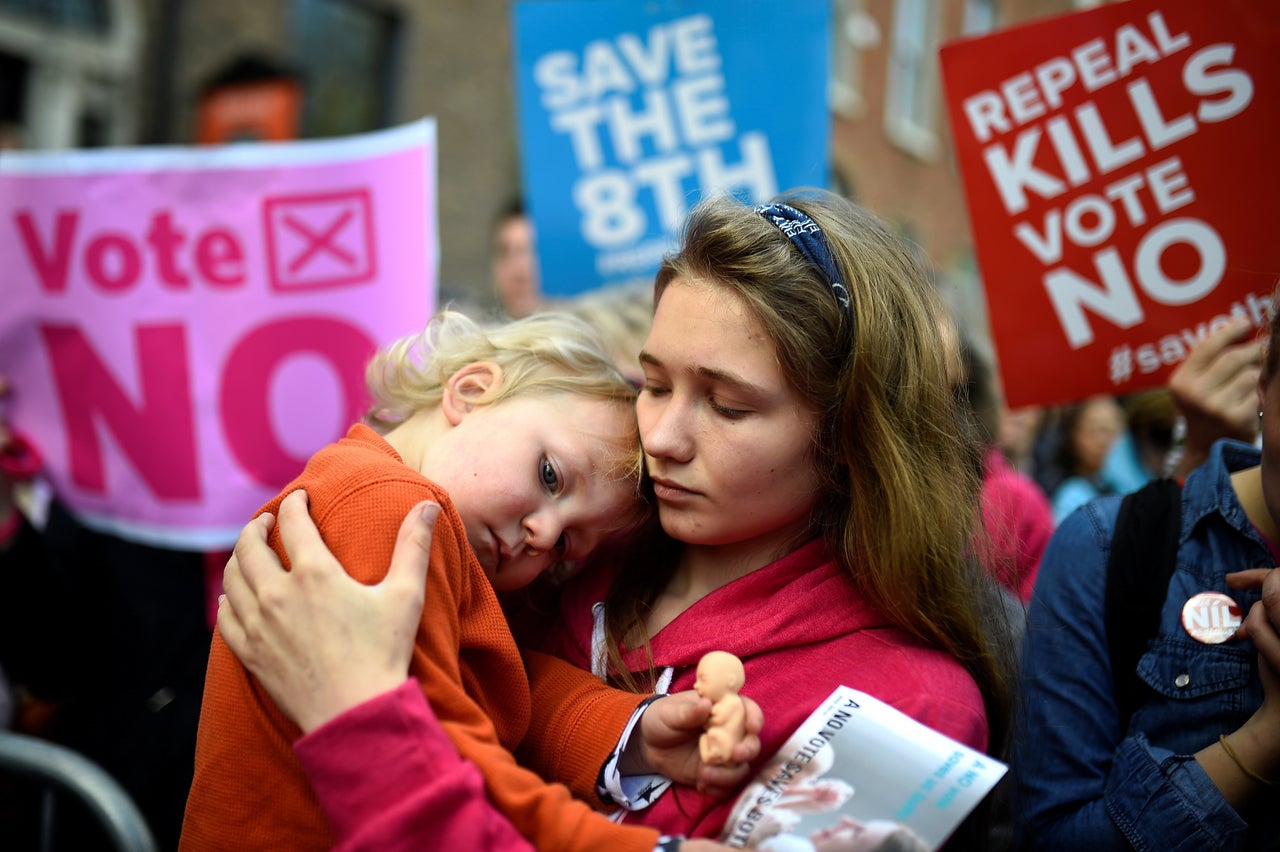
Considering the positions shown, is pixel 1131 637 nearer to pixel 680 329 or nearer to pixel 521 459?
pixel 680 329

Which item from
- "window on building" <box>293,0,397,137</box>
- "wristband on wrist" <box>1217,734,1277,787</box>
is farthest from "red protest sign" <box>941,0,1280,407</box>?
"window on building" <box>293,0,397,137</box>

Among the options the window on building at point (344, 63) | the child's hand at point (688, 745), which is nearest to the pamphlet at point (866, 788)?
the child's hand at point (688, 745)

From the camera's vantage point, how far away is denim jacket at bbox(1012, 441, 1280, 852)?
1578 mm

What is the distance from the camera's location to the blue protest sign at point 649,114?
334 cm

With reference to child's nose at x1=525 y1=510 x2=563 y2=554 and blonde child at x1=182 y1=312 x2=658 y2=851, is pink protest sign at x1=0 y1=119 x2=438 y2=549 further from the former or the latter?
child's nose at x1=525 y1=510 x2=563 y2=554

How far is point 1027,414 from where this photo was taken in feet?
18.4

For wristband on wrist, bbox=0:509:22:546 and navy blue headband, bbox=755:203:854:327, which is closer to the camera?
navy blue headband, bbox=755:203:854:327

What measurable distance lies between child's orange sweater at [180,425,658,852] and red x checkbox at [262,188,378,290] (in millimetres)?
1357

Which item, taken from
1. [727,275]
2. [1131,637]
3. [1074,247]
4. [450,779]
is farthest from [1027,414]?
[450,779]

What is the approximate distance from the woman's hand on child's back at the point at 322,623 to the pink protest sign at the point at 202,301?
1.39 meters

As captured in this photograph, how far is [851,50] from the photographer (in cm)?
1454

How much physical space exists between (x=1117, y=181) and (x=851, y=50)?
13.0 meters

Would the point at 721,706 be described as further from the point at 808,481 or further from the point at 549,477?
the point at 549,477

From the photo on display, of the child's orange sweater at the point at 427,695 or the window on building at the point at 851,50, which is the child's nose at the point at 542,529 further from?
the window on building at the point at 851,50
